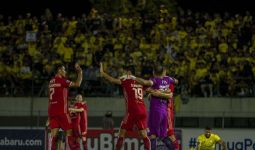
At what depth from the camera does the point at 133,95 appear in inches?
659

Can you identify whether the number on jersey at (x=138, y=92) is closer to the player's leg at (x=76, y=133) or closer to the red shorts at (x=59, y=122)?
the red shorts at (x=59, y=122)

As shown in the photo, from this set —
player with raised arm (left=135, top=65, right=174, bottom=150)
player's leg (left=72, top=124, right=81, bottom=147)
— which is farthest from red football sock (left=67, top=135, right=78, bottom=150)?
player with raised arm (left=135, top=65, right=174, bottom=150)

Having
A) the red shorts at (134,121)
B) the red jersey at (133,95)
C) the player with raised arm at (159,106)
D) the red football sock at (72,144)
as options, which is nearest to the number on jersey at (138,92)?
the red jersey at (133,95)

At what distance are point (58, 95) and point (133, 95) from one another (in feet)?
6.23

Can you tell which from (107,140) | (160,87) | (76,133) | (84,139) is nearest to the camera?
(160,87)

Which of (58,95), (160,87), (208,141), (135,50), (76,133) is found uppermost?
(135,50)

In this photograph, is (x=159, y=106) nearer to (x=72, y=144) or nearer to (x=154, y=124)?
(x=154, y=124)

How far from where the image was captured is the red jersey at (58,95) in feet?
56.0

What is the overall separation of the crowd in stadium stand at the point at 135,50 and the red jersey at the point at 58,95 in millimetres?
8917

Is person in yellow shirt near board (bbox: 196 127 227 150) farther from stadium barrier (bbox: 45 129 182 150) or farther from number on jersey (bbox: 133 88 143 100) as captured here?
number on jersey (bbox: 133 88 143 100)

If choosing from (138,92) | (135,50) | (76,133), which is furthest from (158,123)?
(135,50)

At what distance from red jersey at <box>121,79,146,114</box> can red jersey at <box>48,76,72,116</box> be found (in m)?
1.45

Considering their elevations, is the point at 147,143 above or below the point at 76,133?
above

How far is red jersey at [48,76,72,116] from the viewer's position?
17062 mm
